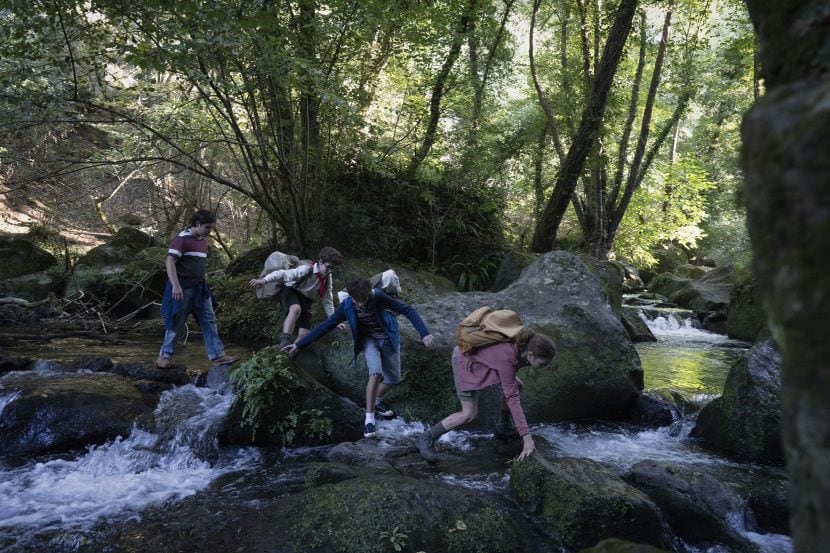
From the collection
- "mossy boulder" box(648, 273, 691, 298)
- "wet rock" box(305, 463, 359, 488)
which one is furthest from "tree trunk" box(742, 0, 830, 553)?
"mossy boulder" box(648, 273, 691, 298)

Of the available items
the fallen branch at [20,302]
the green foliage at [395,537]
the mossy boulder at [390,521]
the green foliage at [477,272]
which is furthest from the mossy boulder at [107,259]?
the green foliage at [395,537]

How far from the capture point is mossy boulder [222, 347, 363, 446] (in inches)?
248

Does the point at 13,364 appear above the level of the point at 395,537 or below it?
above

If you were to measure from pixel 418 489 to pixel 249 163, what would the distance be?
8675mm

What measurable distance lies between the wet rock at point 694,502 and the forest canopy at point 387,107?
6.92 m

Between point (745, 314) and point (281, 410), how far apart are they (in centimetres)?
1256

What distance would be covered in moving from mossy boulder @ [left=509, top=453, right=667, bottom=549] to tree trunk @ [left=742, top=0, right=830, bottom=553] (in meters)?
3.36

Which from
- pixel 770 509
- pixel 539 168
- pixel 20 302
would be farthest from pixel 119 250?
pixel 770 509

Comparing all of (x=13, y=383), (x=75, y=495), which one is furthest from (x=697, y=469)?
(x=13, y=383)

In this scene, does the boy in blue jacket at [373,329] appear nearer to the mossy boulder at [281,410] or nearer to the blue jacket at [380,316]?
the blue jacket at [380,316]

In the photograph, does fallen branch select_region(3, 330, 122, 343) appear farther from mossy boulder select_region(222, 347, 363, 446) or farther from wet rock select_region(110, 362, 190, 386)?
mossy boulder select_region(222, 347, 363, 446)

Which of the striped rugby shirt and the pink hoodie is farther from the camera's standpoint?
the striped rugby shirt

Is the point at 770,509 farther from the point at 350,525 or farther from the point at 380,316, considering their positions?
the point at 380,316

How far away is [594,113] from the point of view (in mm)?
12883
